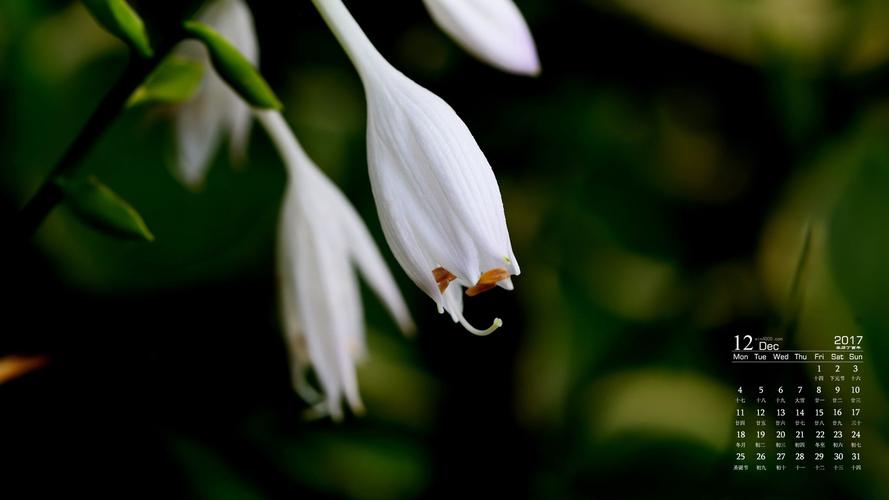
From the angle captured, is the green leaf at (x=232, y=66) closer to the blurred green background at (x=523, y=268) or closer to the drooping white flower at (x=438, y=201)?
the drooping white flower at (x=438, y=201)

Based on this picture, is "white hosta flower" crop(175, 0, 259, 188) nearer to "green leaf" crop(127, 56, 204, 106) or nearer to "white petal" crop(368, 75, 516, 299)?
"green leaf" crop(127, 56, 204, 106)

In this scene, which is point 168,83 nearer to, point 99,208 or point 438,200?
point 99,208

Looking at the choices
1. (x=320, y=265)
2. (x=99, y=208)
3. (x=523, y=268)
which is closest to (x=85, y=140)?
(x=99, y=208)
